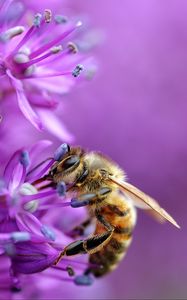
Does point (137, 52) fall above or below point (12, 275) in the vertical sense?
above

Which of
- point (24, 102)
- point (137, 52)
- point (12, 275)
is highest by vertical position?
point (137, 52)

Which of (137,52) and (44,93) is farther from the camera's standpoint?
(137,52)

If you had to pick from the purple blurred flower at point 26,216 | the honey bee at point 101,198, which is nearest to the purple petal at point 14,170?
the purple blurred flower at point 26,216

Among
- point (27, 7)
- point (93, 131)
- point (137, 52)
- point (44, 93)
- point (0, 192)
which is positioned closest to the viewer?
point (0, 192)

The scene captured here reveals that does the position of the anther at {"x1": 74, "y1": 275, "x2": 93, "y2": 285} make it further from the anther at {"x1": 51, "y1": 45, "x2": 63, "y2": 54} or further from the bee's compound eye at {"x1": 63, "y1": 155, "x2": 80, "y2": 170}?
the anther at {"x1": 51, "y1": 45, "x2": 63, "y2": 54}

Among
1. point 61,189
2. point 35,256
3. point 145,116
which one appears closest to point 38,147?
point 61,189

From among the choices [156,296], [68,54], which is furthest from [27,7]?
[156,296]

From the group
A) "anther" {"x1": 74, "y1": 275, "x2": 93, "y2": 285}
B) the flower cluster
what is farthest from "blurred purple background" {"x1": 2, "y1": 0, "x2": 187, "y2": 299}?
"anther" {"x1": 74, "y1": 275, "x2": 93, "y2": 285}

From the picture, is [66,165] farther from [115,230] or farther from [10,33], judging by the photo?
[10,33]

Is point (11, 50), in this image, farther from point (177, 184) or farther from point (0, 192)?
point (177, 184)
